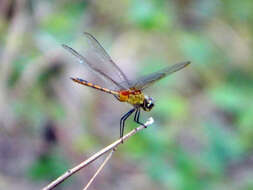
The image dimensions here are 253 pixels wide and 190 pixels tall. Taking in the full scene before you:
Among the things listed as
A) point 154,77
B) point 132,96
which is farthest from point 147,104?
point 154,77

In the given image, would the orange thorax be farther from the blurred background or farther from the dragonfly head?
the blurred background

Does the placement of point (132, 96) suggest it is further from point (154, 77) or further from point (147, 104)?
point (154, 77)

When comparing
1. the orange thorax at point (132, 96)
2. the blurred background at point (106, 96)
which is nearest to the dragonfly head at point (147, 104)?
the orange thorax at point (132, 96)

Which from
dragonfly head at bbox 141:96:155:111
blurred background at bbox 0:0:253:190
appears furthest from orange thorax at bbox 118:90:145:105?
blurred background at bbox 0:0:253:190

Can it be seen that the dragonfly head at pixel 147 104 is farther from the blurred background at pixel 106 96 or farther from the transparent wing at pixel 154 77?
the blurred background at pixel 106 96

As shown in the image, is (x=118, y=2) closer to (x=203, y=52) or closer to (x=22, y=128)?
(x=203, y=52)
